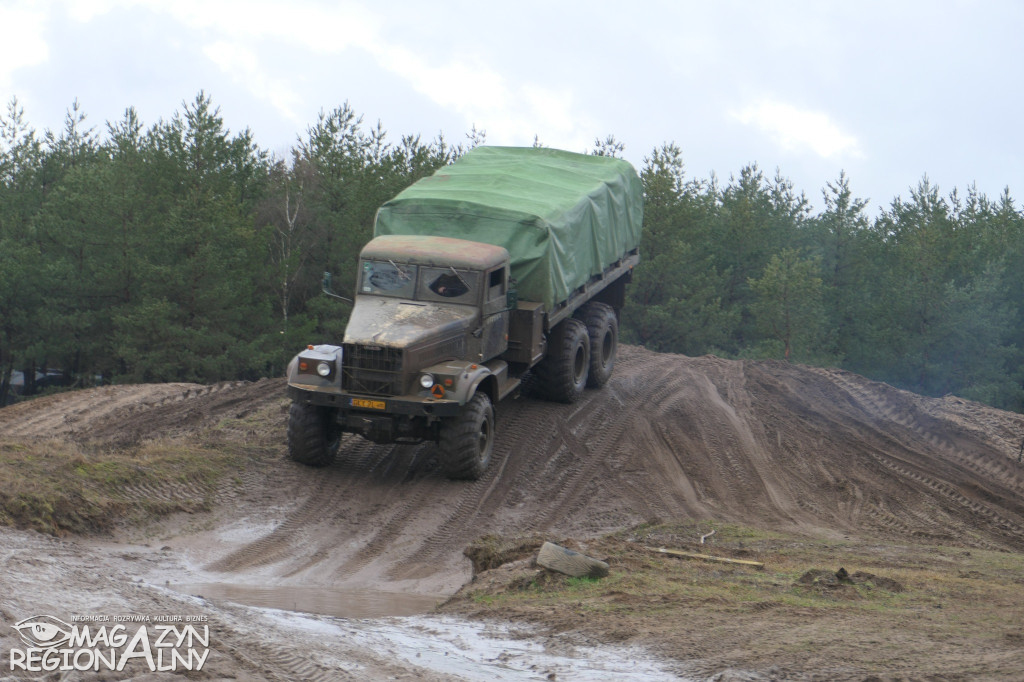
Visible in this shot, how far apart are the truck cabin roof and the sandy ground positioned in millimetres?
2472

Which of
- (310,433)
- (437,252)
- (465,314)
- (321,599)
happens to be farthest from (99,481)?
(437,252)

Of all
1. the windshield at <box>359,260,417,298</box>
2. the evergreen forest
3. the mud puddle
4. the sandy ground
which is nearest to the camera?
the mud puddle

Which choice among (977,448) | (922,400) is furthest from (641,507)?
(922,400)

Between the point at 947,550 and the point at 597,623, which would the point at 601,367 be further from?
the point at 597,623

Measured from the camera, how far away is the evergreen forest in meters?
28.0

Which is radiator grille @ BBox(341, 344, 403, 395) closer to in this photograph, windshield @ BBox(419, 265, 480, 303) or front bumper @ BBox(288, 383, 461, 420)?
front bumper @ BBox(288, 383, 461, 420)

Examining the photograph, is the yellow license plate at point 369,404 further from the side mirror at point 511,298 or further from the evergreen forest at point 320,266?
the evergreen forest at point 320,266

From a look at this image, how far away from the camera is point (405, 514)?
11.3 m

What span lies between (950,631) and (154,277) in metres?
23.6

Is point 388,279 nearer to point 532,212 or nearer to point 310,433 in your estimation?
point 310,433

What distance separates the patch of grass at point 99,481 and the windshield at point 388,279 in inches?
101

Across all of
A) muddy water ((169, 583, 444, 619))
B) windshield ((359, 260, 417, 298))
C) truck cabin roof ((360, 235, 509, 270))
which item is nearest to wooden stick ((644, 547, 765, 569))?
muddy water ((169, 583, 444, 619))

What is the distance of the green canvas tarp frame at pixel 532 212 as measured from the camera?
13625 millimetres

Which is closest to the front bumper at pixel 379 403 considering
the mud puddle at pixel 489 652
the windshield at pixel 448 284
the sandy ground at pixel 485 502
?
the sandy ground at pixel 485 502
